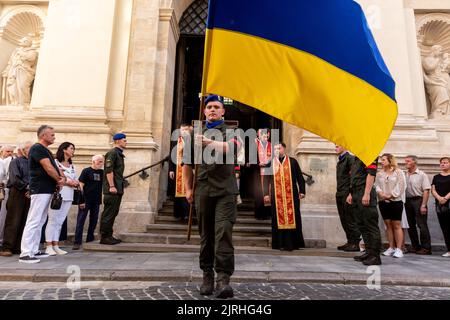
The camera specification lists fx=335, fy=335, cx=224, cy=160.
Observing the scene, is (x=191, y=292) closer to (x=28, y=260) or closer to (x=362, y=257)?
(x=28, y=260)

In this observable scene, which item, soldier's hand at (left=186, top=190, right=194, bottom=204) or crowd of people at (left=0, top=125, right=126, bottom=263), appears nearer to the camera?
soldier's hand at (left=186, top=190, right=194, bottom=204)

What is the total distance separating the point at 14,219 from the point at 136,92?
385 cm

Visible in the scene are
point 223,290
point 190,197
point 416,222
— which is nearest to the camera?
point 223,290

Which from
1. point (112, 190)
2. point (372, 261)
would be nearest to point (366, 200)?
point (372, 261)

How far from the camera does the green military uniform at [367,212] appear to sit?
4.96 m

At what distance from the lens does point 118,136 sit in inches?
244

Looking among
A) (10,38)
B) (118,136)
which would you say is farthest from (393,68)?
(10,38)

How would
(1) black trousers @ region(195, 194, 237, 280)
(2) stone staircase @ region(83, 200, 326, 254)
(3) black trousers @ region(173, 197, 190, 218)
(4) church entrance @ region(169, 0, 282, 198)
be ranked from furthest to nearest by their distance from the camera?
(4) church entrance @ region(169, 0, 282, 198) → (3) black trousers @ region(173, 197, 190, 218) → (2) stone staircase @ region(83, 200, 326, 254) → (1) black trousers @ region(195, 194, 237, 280)

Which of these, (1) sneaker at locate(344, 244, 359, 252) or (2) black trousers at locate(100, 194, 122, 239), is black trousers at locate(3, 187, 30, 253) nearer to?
Answer: (2) black trousers at locate(100, 194, 122, 239)

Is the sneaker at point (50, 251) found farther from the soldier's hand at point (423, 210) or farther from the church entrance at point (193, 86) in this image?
the soldier's hand at point (423, 210)

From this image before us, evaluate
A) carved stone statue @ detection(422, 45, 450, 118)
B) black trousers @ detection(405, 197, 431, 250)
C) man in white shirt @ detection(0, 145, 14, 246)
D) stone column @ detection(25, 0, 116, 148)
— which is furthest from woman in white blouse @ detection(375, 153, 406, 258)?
man in white shirt @ detection(0, 145, 14, 246)

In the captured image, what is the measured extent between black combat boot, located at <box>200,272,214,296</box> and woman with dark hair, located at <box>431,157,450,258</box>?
534cm

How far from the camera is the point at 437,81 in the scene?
344 inches

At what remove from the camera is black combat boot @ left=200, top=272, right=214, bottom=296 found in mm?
3133
